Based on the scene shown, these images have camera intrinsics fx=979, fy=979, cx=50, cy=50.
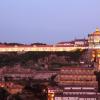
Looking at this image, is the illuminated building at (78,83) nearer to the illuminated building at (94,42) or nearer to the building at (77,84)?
the building at (77,84)

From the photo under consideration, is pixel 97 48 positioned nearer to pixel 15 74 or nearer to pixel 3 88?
pixel 15 74

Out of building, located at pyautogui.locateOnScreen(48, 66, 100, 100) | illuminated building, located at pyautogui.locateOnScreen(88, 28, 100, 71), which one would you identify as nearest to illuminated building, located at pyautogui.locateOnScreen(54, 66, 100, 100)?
building, located at pyautogui.locateOnScreen(48, 66, 100, 100)

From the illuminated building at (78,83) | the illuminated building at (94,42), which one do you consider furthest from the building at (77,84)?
the illuminated building at (94,42)

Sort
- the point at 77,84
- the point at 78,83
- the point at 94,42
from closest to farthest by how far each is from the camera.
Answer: the point at 77,84 → the point at 78,83 → the point at 94,42

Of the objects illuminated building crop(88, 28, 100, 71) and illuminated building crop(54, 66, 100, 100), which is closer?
illuminated building crop(54, 66, 100, 100)

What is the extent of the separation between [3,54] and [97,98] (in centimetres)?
2303

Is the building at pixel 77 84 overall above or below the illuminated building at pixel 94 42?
below

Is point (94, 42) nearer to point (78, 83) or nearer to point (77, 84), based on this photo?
point (78, 83)

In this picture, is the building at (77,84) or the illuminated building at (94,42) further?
the illuminated building at (94,42)

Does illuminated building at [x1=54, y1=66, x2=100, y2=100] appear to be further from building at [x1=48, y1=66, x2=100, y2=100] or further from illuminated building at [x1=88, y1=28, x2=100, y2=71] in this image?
illuminated building at [x1=88, y1=28, x2=100, y2=71]

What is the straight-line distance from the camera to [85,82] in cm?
3831

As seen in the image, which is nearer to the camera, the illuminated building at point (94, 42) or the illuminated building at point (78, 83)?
the illuminated building at point (78, 83)

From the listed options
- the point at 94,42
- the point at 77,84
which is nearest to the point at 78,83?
the point at 77,84

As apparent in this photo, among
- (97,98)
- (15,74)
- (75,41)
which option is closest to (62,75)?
(15,74)
